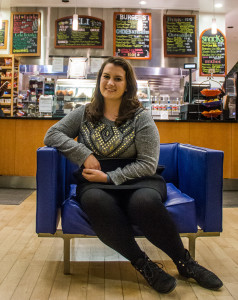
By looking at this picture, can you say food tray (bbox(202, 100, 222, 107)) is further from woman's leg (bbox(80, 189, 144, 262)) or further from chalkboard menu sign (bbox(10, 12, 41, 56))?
chalkboard menu sign (bbox(10, 12, 41, 56))

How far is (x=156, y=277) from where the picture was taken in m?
1.49

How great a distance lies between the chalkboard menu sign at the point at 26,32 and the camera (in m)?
6.43

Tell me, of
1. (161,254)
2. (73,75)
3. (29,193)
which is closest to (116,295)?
(161,254)

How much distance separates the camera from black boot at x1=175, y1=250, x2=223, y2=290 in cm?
154

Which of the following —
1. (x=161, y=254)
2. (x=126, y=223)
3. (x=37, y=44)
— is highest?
(x=37, y=44)

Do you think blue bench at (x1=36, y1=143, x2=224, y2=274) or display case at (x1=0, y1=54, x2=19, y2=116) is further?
display case at (x1=0, y1=54, x2=19, y2=116)

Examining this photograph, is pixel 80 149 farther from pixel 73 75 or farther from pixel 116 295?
pixel 73 75

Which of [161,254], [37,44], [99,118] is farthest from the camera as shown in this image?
[37,44]

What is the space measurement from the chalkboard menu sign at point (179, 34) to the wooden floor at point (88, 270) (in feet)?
15.5

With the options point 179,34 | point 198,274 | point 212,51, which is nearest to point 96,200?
point 198,274

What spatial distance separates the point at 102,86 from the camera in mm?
1822

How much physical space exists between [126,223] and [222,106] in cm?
321

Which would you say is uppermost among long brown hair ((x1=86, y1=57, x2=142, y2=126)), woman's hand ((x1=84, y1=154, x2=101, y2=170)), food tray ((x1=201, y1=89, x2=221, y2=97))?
food tray ((x1=201, y1=89, x2=221, y2=97))

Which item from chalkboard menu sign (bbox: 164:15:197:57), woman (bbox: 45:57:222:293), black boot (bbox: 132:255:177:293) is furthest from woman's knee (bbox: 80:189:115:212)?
chalkboard menu sign (bbox: 164:15:197:57)
